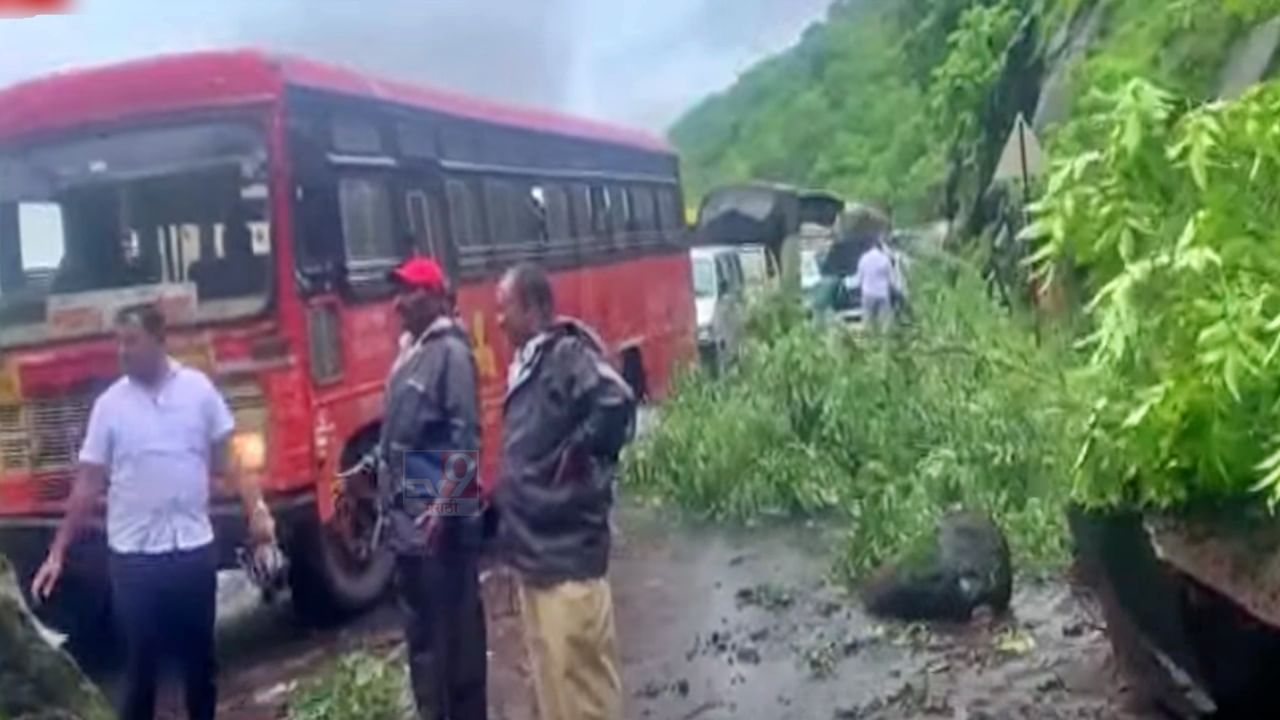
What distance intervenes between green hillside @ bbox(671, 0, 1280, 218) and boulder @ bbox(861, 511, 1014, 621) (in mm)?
9493

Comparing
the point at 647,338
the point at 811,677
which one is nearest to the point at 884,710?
the point at 811,677

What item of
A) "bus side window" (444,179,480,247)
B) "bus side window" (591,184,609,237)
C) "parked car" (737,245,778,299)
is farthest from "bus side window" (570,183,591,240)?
"bus side window" (444,179,480,247)

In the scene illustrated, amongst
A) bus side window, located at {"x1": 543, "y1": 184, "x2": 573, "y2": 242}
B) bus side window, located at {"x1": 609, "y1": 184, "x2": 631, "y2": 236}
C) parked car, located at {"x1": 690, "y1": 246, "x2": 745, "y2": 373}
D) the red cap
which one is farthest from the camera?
bus side window, located at {"x1": 609, "y1": 184, "x2": 631, "y2": 236}

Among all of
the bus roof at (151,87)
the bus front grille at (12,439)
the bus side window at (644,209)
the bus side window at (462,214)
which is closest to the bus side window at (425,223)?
the bus side window at (462,214)

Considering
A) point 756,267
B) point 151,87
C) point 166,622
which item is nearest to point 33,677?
point 166,622

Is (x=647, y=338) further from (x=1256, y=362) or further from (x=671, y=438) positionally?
(x=1256, y=362)

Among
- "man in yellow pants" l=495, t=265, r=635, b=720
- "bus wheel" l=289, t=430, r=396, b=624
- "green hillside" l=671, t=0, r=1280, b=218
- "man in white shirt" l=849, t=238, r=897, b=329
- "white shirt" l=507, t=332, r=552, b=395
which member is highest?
"green hillside" l=671, t=0, r=1280, b=218

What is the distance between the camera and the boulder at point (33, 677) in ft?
20.1

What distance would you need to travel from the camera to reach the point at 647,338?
1816 cm

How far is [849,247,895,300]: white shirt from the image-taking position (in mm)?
17938

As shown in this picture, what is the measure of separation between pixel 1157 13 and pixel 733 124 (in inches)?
642

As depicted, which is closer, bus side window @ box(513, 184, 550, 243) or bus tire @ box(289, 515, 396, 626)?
bus tire @ box(289, 515, 396, 626)

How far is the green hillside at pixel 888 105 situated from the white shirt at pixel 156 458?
12546mm

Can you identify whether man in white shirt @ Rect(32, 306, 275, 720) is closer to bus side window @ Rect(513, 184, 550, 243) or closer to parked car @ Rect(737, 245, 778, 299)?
bus side window @ Rect(513, 184, 550, 243)
